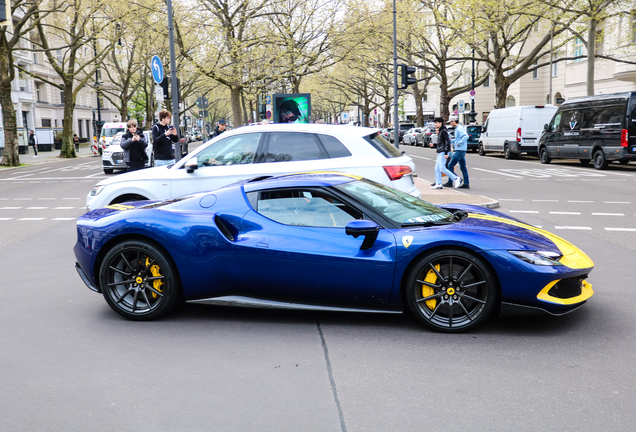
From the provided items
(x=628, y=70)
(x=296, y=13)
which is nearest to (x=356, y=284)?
(x=296, y=13)

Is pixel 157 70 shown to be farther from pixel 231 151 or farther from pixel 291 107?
pixel 291 107

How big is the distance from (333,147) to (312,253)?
4080mm

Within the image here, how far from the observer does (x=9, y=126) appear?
29094 millimetres

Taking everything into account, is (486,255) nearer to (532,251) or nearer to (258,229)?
(532,251)

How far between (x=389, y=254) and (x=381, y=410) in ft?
4.88

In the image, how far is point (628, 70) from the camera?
34375 millimetres

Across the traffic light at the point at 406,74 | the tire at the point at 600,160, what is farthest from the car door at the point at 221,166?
the tire at the point at 600,160

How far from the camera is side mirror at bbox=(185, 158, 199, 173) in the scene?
27.9 ft

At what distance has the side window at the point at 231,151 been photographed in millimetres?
8727

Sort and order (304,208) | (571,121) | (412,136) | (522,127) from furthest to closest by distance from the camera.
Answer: (412,136) → (522,127) → (571,121) → (304,208)

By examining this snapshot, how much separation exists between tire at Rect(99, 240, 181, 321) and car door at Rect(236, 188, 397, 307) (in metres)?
0.65

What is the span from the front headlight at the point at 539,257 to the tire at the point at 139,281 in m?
2.61

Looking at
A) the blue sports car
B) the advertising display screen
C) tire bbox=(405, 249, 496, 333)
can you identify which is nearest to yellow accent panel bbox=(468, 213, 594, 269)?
the blue sports car

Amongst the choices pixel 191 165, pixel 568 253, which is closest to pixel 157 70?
pixel 191 165
